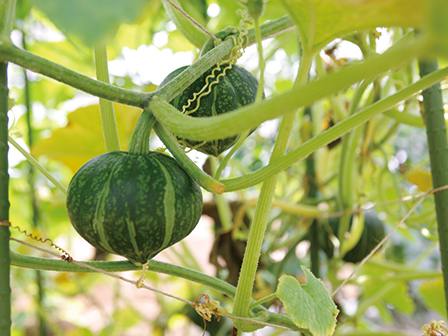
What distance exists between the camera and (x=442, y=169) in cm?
64

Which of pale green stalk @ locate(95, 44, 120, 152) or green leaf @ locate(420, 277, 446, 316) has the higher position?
green leaf @ locate(420, 277, 446, 316)

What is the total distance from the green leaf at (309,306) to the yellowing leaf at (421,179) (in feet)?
2.67

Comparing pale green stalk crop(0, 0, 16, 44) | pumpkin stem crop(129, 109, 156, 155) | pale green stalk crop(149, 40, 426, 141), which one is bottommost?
pale green stalk crop(149, 40, 426, 141)

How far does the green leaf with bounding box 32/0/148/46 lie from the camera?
22 cm

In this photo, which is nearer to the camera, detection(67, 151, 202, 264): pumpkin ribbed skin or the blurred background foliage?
detection(67, 151, 202, 264): pumpkin ribbed skin

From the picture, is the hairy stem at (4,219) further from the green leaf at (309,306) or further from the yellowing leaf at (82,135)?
the yellowing leaf at (82,135)

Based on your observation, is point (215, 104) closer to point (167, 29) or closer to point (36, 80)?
point (167, 29)

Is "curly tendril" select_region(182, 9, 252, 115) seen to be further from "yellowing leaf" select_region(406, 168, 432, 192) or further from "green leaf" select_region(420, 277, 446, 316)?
"green leaf" select_region(420, 277, 446, 316)

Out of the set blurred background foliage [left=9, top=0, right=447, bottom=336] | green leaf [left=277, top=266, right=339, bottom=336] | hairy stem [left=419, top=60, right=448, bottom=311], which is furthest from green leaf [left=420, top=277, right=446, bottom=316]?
green leaf [left=277, top=266, right=339, bottom=336]

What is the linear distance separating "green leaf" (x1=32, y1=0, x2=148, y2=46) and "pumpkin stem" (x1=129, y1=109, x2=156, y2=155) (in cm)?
19

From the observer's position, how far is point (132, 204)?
420 mm

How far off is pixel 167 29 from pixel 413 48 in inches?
55.0

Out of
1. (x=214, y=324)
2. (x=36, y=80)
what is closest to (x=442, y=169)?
(x=214, y=324)

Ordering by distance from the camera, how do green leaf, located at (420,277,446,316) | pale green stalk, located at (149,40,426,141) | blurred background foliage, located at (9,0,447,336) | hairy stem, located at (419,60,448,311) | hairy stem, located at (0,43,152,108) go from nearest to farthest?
pale green stalk, located at (149,40,426,141) < hairy stem, located at (0,43,152,108) < hairy stem, located at (419,60,448,311) < blurred background foliage, located at (9,0,447,336) < green leaf, located at (420,277,446,316)
